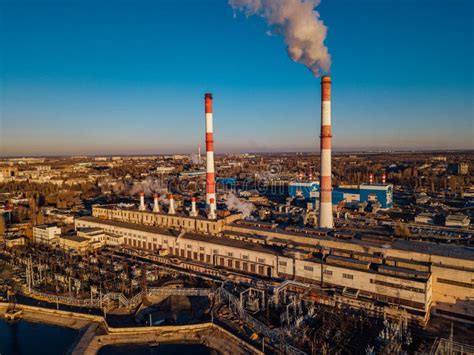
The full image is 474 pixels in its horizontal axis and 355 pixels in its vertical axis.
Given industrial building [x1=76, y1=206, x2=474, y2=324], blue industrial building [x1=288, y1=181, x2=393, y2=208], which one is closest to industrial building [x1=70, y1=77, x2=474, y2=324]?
industrial building [x1=76, y1=206, x2=474, y2=324]

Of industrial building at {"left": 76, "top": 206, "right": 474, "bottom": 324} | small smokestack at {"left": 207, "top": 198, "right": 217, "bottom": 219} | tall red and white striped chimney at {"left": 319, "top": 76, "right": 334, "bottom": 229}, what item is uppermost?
tall red and white striped chimney at {"left": 319, "top": 76, "right": 334, "bottom": 229}

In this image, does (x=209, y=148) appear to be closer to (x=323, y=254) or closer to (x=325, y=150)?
(x=325, y=150)

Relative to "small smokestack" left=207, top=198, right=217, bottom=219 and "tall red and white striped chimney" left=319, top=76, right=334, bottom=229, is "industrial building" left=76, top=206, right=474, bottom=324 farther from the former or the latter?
"tall red and white striped chimney" left=319, top=76, right=334, bottom=229

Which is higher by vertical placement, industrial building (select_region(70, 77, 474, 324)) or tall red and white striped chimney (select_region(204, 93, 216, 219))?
tall red and white striped chimney (select_region(204, 93, 216, 219))

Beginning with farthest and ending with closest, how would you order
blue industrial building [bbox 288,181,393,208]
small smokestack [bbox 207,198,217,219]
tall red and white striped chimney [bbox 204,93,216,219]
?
blue industrial building [bbox 288,181,393,208] → tall red and white striped chimney [bbox 204,93,216,219] → small smokestack [bbox 207,198,217,219]

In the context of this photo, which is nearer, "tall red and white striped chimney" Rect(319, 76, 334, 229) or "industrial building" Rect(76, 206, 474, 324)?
"industrial building" Rect(76, 206, 474, 324)

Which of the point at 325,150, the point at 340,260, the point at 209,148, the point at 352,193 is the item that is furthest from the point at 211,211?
the point at 352,193

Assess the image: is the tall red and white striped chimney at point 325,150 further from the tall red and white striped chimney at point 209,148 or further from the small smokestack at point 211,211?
the tall red and white striped chimney at point 209,148
